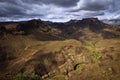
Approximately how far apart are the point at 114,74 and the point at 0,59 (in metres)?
101

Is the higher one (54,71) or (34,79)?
(34,79)

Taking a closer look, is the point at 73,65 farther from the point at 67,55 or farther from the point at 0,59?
the point at 0,59

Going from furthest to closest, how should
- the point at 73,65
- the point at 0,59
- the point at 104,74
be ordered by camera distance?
1. the point at 0,59
2. the point at 73,65
3. the point at 104,74

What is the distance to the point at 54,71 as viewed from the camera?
16538 centimetres

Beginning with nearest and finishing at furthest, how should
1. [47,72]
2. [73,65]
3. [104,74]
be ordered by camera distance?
[104,74], [47,72], [73,65]

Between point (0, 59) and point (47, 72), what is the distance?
51.4 metres

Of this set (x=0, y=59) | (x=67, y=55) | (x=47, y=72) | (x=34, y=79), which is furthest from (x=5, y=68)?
(x=34, y=79)

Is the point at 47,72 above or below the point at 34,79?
below

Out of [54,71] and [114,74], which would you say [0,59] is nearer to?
[54,71]

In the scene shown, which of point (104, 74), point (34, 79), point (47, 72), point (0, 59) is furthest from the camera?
point (0, 59)

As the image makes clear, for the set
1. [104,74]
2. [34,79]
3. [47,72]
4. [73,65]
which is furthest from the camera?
[73,65]

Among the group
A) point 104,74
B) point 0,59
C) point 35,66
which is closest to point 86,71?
point 104,74

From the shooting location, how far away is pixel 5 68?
174 metres

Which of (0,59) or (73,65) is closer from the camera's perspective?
(73,65)
